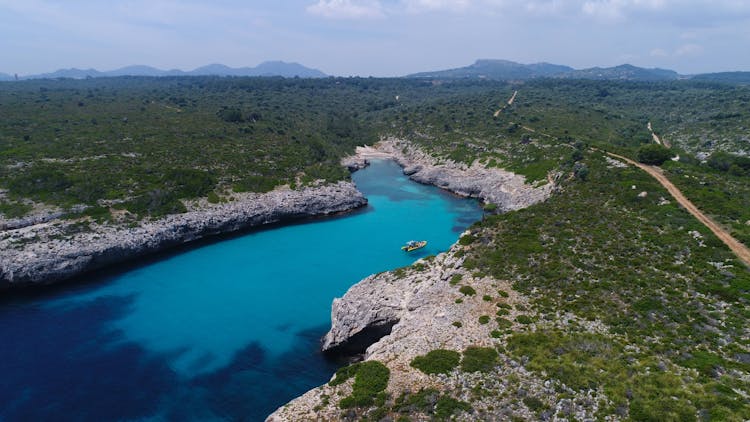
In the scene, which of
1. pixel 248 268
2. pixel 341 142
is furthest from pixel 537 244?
pixel 341 142

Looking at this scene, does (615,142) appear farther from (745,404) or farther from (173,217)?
(173,217)

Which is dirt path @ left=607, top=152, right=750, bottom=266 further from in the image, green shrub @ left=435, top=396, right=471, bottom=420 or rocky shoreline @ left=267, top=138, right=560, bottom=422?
green shrub @ left=435, top=396, right=471, bottom=420

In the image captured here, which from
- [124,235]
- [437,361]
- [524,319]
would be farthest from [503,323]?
[124,235]

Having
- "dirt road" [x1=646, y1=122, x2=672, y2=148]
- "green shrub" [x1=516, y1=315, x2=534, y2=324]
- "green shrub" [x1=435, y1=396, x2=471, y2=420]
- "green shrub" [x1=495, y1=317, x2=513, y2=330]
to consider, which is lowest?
"green shrub" [x1=435, y1=396, x2=471, y2=420]

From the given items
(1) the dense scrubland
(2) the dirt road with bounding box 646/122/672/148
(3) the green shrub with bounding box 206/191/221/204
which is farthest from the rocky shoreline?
(2) the dirt road with bounding box 646/122/672/148

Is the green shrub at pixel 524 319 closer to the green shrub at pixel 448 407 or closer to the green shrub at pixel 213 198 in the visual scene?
the green shrub at pixel 448 407

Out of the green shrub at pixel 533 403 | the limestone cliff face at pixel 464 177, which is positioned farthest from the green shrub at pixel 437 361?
the limestone cliff face at pixel 464 177
